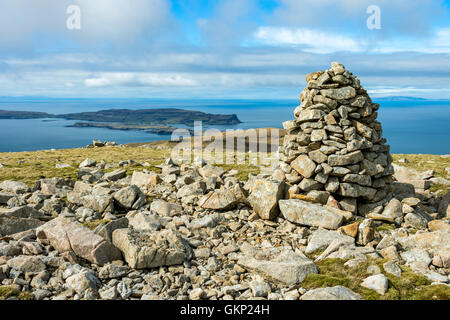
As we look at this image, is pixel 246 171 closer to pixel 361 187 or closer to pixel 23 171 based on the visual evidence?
pixel 361 187

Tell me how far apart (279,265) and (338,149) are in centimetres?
781

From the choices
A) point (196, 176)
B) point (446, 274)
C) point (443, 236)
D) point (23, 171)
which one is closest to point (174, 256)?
point (446, 274)

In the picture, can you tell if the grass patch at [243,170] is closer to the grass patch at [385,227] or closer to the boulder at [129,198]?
the boulder at [129,198]

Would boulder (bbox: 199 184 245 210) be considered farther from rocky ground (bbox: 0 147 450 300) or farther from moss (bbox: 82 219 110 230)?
moss (bbox: 82 219 110 230)

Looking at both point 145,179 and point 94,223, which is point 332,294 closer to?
point 94,223

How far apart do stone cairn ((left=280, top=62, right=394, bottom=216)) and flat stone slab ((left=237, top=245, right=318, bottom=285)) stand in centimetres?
518

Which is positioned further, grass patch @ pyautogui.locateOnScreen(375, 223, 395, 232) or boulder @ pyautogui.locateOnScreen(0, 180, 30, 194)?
boulder @ pyautogui.locateOnScreen(0, 180, 30, 194)

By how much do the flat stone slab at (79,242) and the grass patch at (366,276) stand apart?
19.9 ft

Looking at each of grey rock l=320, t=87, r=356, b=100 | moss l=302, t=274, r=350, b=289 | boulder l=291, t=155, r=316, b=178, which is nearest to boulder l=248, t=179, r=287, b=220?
boulder l=291, t=155, r=316, b=178

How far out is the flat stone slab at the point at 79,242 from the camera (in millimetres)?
10258

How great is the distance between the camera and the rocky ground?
29.4 feet

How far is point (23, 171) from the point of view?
85.6 feet

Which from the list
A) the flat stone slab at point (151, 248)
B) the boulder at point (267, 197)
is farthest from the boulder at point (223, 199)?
the flat stone slab at point (151, 248)

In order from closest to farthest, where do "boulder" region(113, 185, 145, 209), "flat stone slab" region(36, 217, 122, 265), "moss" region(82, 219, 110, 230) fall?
"flat stone slab" region(36, 217, 122, 265), "moss" region(82, 219, 110, 230), "boulder" region(113, 185, 145, 209)
